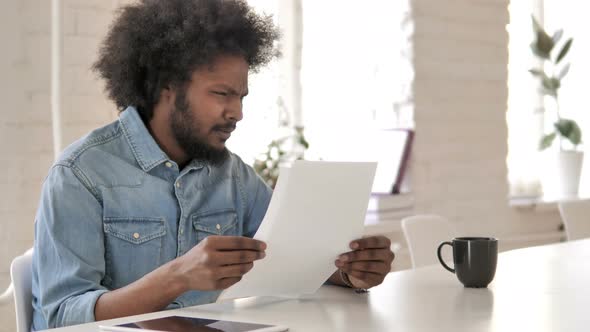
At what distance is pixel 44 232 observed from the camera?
5.53 ft

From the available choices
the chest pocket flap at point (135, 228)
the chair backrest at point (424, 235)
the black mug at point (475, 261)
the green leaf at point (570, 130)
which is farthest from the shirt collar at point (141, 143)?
the green leaf at point (570, 130)

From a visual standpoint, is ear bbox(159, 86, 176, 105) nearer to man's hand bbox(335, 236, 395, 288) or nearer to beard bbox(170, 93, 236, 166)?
beard bbox(170, 93, 236, 166)

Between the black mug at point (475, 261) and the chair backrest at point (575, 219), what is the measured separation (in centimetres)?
159

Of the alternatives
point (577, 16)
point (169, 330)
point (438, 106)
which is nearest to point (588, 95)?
point (577, 16)

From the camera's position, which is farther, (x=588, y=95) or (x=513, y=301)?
(x=588, y=95)

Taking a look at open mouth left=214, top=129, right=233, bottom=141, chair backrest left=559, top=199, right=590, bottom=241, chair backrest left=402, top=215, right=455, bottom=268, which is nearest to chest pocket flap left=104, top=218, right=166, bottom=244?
open mouth left=214, top=129, right=233, bottom=141

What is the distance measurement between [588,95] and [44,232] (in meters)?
4.19

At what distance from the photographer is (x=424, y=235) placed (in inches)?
102

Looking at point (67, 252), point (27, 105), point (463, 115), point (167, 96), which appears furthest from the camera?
point (463, 115)

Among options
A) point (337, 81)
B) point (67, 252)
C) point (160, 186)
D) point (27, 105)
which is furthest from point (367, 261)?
point (337, 81)

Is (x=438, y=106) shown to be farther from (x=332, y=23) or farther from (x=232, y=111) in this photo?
(x=232, y=111)

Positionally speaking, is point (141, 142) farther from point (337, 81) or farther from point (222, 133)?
point (337, 81)

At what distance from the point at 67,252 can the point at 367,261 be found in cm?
57

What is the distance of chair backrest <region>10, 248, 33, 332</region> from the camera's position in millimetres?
1696
